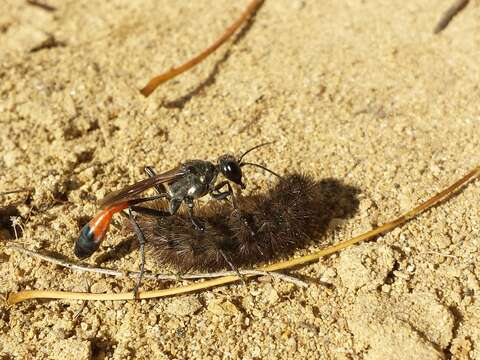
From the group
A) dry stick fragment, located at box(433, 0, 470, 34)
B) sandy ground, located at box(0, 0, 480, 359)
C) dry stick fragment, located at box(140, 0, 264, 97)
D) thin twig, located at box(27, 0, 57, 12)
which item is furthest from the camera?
thin twig, located at box(27, 0, 57, 12)

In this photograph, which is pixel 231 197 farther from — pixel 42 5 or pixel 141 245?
pixel 42 5

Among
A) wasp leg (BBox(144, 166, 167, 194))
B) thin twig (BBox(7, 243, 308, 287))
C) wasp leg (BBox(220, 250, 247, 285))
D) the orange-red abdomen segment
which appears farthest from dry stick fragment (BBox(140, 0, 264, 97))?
wasp leg (BBox(220, 250, 247, 285))

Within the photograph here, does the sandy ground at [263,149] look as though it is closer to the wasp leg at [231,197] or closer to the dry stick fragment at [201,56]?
the dry stick fragment at [201,56]

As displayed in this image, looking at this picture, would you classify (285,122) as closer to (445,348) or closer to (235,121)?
(235,121)

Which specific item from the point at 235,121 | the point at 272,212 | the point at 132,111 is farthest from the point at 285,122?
the point at 132,111

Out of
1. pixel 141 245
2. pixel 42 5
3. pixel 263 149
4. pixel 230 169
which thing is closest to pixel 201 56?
pixel 263 149

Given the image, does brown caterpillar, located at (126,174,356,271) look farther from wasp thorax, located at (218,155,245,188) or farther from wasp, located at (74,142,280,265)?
wasp thorax, located at (218,155,245,188)
